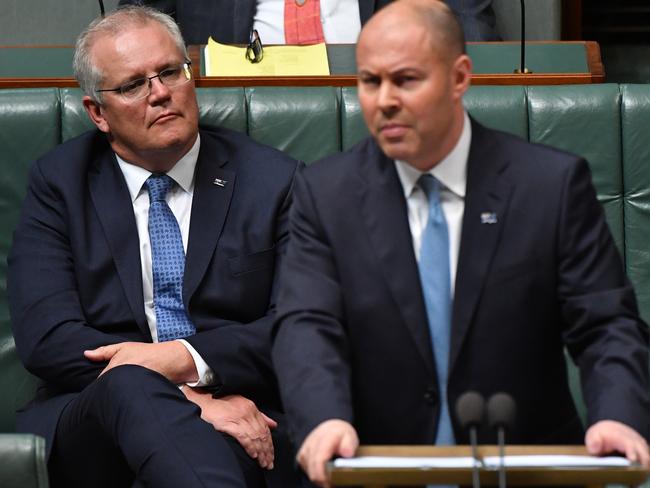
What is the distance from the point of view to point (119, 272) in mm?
2479

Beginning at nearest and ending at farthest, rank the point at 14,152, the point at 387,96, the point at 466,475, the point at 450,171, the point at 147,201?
1. the point at 466,475
2. the point at 387,96
3. the point at 450,171
4. the point at 147,201
5. the point at 14,152

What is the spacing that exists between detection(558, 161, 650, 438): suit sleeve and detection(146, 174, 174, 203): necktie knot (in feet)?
3.17

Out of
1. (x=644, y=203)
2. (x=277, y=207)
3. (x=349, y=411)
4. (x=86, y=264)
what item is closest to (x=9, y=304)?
(x=86, y=264)

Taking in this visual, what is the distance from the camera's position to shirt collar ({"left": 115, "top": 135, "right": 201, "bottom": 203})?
2551 millimetres

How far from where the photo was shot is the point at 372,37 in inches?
68.7

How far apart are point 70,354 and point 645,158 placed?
125 cm

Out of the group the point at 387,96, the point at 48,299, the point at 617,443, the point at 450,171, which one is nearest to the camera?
the point at 617,443

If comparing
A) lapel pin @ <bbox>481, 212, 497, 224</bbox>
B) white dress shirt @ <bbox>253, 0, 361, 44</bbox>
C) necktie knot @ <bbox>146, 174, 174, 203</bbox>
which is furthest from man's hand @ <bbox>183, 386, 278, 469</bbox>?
white dress shirt @ <bbox>253, 0, 361, 44</bbox>

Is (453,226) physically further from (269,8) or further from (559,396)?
(269,8)

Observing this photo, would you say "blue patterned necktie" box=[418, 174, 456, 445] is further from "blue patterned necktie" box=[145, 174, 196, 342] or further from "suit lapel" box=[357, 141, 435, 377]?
"blue patterned necktie" box=[145, 174, 196, 342]

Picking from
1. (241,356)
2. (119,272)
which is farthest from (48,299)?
(241,356)

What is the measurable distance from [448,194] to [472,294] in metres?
0.15

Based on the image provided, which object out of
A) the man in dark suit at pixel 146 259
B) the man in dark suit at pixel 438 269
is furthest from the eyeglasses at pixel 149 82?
the man in dark suit at pixel 438 269

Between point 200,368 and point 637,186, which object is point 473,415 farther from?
point 637,186
